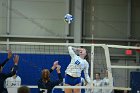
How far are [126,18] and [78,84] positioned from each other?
31.3 ft

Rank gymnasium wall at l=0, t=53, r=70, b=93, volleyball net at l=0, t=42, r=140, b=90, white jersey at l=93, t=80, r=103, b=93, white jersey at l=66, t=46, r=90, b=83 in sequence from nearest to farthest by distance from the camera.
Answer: white jersey at l=66, t=46, r=90, b=83
white jersey at l=93, t=80, r=103, b=93
volleyball net at l=0, t=42, r=140, b=90
gymnasium wall at l=0, t=53, r=70, b=93

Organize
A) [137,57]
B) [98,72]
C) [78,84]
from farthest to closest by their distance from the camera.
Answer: [137,57], [98,72], [78,84]

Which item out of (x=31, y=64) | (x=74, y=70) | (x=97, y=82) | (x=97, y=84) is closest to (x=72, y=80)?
(x=74, y=70)

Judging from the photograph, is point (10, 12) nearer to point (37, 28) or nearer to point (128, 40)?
point (37, 28)

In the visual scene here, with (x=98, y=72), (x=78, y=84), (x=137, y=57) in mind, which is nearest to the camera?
(x=78, y=84)

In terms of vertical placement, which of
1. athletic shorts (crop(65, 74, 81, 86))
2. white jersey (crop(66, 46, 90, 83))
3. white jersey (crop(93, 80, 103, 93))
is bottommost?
white jersey (crop(93, 80, 103, 93))

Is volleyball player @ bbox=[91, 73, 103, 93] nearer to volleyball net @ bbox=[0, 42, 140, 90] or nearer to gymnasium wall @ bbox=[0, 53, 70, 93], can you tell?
volleyball net @ bbox=[0, 42, 140, 90]

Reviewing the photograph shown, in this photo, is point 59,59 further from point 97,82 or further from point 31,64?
point 97,82

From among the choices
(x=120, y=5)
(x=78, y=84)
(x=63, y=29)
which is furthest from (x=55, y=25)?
(x=78, y=84)

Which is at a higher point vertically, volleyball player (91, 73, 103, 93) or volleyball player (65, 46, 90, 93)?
volleyball player (65, 46, 90, 93)

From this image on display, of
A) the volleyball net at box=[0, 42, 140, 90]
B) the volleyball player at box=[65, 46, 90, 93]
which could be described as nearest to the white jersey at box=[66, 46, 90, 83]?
the volleyball player at box=[65, 46, 90, 93]

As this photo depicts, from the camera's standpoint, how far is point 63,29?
17531 millimetres

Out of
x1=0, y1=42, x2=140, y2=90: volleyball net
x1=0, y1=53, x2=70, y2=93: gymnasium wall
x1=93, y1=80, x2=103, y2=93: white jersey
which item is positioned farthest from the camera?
x1=0, y1=53, x2=70, y2=93: gymnasium wall

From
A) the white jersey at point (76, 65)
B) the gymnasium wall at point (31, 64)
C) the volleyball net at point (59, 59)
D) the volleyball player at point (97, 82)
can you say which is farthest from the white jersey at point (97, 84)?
the gymnasium wall at point (31, 64)
